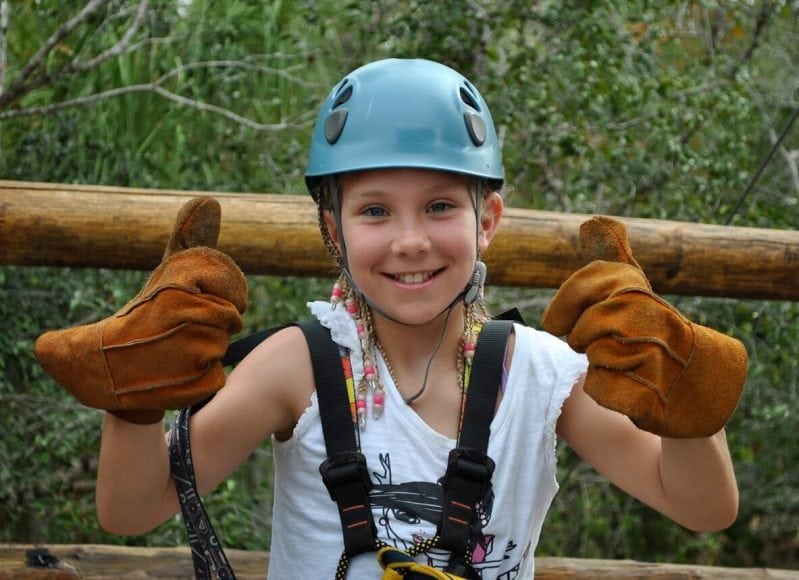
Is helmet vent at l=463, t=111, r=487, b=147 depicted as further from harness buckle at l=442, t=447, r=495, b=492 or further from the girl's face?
harness buckle at l=442, t=447, r=495, b=492

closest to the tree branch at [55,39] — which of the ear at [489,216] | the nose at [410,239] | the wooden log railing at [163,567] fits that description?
the wooden log railing at [163,567]

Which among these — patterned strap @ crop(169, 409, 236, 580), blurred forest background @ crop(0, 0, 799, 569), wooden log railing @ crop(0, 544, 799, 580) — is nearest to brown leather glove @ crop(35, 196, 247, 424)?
patterned strap @ crop(169, 409, 236, 580)

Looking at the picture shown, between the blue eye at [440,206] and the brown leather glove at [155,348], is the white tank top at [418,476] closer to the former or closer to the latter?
the blue eye at [440,206]

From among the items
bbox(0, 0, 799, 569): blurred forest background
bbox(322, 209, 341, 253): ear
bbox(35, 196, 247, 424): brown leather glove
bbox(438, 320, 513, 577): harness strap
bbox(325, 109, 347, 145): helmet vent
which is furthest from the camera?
bbox(0, 0, 799, 569): blurred forest background

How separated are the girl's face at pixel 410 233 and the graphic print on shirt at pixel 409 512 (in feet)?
0.98

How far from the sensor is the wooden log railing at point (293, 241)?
2.81 meters

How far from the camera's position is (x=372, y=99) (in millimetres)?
2191

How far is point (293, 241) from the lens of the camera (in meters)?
2.94

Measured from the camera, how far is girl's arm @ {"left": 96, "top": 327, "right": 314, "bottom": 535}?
1949 millimetres

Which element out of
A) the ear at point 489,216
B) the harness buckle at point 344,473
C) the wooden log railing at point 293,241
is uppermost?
the ear at point 489,216

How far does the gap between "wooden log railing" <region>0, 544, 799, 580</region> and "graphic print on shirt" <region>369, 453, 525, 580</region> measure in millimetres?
719

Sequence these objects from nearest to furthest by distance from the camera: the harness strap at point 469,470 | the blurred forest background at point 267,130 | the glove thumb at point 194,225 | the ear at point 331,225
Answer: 1. the glove thumb at point 194,225
2. the harness strap at point 469,470
3. the ear at point 331,225
4. the blurred forest background at point 267,130

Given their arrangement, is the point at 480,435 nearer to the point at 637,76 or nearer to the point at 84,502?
the point at 84,502

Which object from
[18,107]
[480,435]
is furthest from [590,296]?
[18,107]
